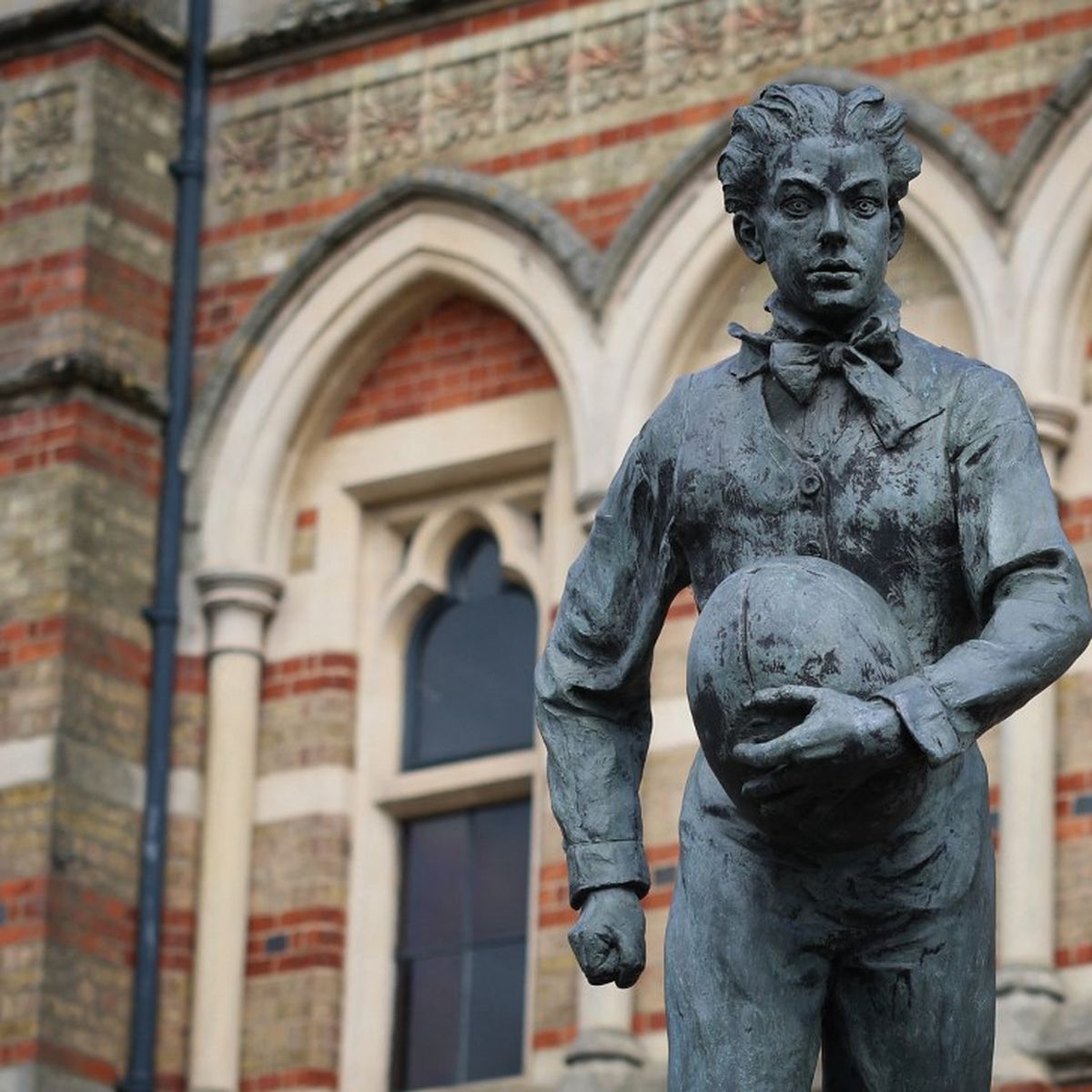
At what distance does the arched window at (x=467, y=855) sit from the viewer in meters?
12.7

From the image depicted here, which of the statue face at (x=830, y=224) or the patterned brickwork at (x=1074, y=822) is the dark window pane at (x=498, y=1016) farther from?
the statue face at (x=830, y=224)

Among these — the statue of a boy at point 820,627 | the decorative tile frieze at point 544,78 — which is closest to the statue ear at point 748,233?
the statue of a boy at point 820,627

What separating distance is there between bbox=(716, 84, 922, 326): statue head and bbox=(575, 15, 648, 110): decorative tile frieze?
761 cm

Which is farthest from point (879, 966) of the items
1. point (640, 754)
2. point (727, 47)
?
point (727, 47)

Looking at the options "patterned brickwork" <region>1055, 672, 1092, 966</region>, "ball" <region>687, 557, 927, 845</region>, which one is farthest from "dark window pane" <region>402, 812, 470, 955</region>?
"ball" <region>687, 557, 927, 845</region>

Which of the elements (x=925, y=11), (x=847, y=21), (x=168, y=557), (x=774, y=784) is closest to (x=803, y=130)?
(x=774, y=784)

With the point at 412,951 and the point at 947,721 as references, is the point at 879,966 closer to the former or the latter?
the point at 947,721

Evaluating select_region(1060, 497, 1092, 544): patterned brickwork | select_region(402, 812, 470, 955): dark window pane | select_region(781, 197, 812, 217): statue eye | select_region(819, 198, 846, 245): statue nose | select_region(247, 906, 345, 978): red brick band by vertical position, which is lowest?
select_region(819, 198, 846, 245): statue nose

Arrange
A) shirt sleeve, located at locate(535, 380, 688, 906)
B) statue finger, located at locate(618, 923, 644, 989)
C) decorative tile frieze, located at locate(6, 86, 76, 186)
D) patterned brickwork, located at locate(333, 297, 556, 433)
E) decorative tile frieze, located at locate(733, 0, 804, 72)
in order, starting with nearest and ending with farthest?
statue finger, located at locate(618, 923, 644, 989), shirt sleeve, located at locate(535, 380, 688, 906), decorative tile frieze, located at locate(733, 0, 804, 72), patterned brickwork, located at locate(333, 297, 556, 433), decorative tile frieze, located at locate(6, 86, 76, 186)

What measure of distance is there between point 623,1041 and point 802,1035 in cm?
678

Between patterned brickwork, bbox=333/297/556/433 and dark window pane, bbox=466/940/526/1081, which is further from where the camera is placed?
patterned brickwork, bbox=333/297/556/433

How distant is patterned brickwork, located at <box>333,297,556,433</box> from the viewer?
1309 centimetres

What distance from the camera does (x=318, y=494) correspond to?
1340 cm

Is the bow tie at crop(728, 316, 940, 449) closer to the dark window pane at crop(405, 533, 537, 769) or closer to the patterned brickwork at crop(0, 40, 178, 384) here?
the dark window pane at crop(405, 533, 537, 769)
